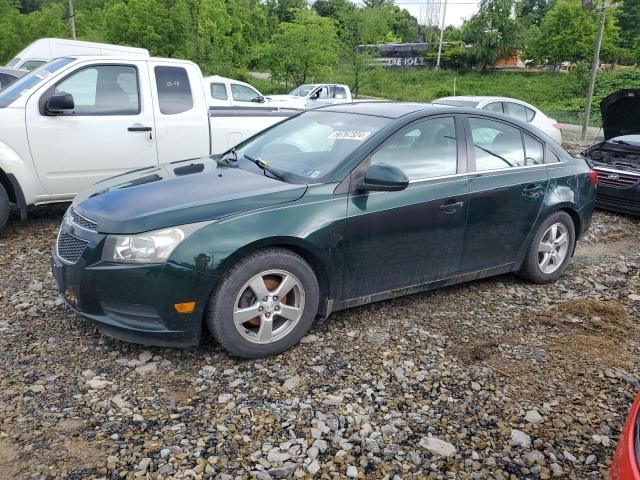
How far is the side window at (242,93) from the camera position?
16.7 m

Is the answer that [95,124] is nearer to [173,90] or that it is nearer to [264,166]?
[173,90]

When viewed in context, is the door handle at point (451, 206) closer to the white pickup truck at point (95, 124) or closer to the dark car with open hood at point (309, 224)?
the dark car with open hood at point (309, 224)

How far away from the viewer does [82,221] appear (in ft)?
11.4

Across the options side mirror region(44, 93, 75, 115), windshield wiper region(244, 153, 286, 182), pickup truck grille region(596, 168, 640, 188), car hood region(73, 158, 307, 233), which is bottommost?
pickup truck grille region(596, 168, 640, 188)

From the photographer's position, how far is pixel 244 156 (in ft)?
14.3

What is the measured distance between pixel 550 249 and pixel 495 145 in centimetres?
120

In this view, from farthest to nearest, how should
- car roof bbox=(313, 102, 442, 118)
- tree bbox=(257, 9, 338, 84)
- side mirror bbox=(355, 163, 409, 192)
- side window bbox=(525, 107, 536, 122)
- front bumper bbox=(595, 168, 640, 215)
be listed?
tree bbox=(257, 9, 338, 84), side window bbox=(525, 107, 536, 122), front bumper bbox=(595, 168, 640, 215), car roof bbox=(313, 102, 442, 118), side mirror bbox=(355, 163, 409, 192)

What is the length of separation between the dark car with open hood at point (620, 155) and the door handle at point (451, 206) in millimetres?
5112

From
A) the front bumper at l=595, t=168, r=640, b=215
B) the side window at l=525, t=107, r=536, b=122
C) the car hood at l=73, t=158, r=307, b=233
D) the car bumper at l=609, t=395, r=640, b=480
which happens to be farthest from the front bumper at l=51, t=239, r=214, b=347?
the side window at l=525, t=107, r=536, b=122

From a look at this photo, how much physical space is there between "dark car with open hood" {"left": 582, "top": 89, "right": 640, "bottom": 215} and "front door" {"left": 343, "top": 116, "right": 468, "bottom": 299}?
5047mm

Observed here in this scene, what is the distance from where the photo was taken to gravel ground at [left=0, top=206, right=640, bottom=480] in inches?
105

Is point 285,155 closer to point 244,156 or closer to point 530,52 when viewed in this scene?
point 244,156

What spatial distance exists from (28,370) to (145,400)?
0.83 meters

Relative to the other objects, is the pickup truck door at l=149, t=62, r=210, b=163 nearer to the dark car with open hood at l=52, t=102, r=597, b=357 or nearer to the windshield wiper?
the dark car with open hood at l=52, t=102, r=597, b=357
